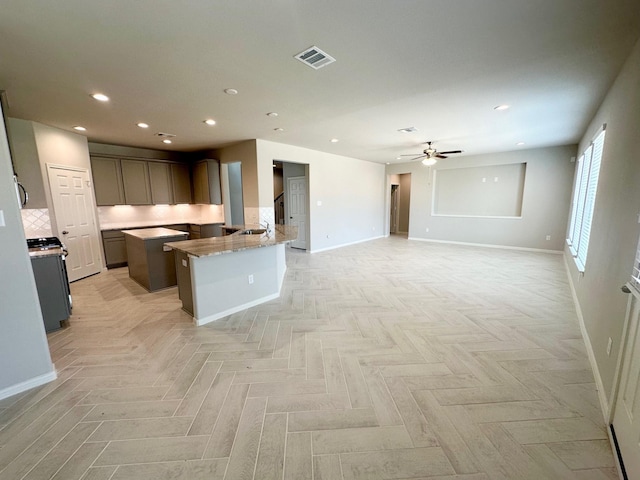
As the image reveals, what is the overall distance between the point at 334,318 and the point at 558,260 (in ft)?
19.0

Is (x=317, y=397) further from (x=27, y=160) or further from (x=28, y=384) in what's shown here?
(x=27, y=160)

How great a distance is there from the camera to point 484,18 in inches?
66.6

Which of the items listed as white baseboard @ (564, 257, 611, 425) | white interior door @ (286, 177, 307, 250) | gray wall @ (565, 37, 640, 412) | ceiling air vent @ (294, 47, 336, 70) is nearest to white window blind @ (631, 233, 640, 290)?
gray wall @ (565, 37, 640, 412)

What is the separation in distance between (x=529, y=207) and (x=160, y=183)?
9128 millimetres

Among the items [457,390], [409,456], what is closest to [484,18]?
[457,390]

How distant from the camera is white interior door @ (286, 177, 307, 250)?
6.84m

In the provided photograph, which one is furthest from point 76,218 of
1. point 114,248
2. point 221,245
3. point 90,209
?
point 221,245

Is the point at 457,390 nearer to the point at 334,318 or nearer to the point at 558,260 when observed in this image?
the point at 334,318

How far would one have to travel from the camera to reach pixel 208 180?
6.12 meters

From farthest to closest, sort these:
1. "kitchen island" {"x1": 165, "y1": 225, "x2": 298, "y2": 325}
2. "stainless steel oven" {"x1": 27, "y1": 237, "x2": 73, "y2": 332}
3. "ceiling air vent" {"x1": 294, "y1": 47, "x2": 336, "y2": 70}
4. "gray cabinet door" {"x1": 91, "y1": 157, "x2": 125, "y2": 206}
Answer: "gray cabinet door" {"x1": 91, "y1": 157, "x2": 125, "y2": 206}, "kitchen island" {"x1": 165, "y1": 225, "x2": 298, "y2": 325}, "stainless steel oven" {"x1": 27, "y1": 237, "x2": 73, "y2": 332}, "ceiling air vent" {"x1": 294, "y1": 47, "x2": 336, "y2": 70}

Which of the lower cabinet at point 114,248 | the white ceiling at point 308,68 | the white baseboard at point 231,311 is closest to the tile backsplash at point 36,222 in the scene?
the lower cabinet at point 114,248

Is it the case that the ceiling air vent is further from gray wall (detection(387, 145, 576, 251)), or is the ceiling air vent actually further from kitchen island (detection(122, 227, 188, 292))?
gray wall (detection(387, 145, 576, 251))

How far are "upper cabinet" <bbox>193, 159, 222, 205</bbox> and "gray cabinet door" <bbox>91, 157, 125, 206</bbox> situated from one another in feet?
5.07

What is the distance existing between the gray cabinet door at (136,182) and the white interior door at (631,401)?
736 centimetres
